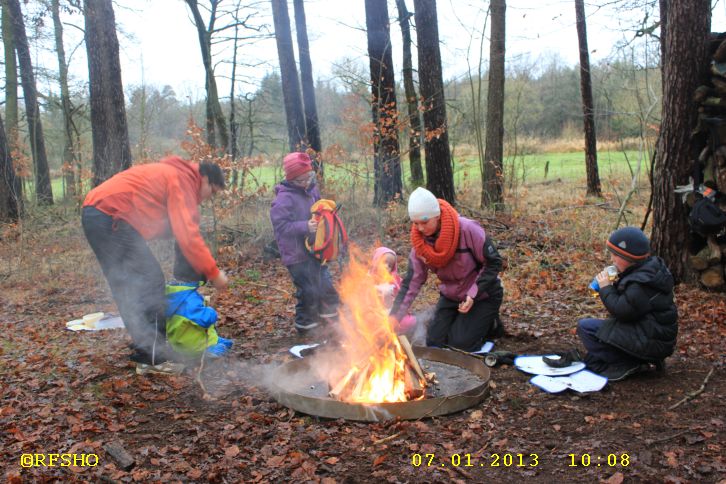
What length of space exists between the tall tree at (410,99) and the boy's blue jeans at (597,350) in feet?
24.2

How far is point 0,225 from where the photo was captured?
13891 mm

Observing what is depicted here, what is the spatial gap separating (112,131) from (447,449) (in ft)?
34.4

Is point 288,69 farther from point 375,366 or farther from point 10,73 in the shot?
point 375,366

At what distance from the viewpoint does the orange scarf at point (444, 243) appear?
525cm

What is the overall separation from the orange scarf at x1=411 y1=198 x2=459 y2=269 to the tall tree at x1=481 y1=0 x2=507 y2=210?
25.0ft

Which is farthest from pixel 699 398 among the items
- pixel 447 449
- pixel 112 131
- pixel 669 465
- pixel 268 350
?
pixel 112 131

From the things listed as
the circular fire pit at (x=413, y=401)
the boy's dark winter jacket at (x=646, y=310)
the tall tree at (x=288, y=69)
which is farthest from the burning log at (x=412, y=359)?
the tall tree at (x=288, y=69)

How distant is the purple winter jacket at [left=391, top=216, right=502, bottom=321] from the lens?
5414 mm

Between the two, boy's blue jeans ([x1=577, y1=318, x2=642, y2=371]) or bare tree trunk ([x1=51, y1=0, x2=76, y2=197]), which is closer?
boy's blue jeans ([x1=577, y1=318, x2=642, y2=371])

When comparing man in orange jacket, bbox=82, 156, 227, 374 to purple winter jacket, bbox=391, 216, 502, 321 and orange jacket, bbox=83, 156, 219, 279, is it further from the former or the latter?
purple winter jacket, bbox=391, 216, 502, 321

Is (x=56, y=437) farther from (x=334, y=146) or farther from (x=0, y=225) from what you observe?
(x=0, y=225)

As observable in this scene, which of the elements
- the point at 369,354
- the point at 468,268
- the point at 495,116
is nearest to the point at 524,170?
the point at 495,116

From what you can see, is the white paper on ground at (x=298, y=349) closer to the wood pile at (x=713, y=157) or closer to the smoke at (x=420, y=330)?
the smoke at (x=420, y=330)
